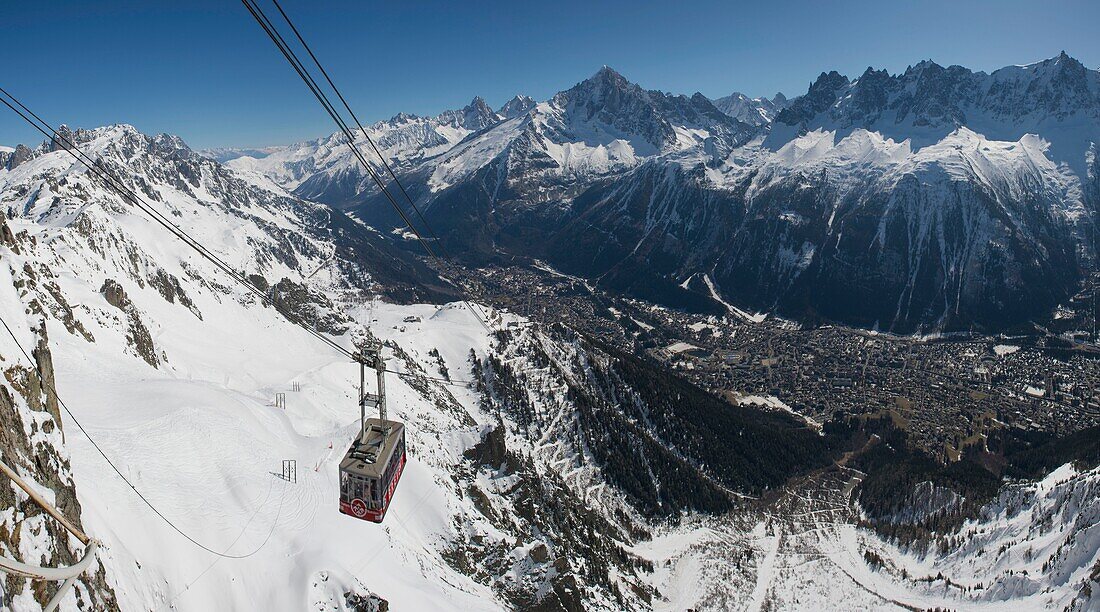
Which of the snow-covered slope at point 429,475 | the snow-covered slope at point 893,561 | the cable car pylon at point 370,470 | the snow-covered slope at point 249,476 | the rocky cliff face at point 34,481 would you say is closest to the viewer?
the rocky cliff face at point 34,481

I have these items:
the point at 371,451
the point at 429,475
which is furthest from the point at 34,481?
the point at 429,475

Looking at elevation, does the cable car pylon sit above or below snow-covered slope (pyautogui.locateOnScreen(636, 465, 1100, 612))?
above

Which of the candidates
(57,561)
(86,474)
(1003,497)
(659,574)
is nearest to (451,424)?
(659,574)

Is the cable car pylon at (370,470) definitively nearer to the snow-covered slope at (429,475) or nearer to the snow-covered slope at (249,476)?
the snow-covered slope at (249,476)

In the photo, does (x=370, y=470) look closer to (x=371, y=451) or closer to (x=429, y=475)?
(x=371, y=451)

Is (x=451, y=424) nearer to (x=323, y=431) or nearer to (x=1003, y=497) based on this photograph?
(x=323, y=431)

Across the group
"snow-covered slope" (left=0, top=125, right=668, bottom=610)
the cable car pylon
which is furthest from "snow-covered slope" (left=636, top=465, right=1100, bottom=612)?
the cable car pylon

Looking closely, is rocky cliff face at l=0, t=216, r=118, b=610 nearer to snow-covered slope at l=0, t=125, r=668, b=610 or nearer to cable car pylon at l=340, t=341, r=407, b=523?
snow-covered slope at l=0, t=125, r=668, b=610

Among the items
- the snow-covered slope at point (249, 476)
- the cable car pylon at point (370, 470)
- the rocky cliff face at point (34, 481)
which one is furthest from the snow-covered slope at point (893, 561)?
the rocky cliff face at point (34, 481)
